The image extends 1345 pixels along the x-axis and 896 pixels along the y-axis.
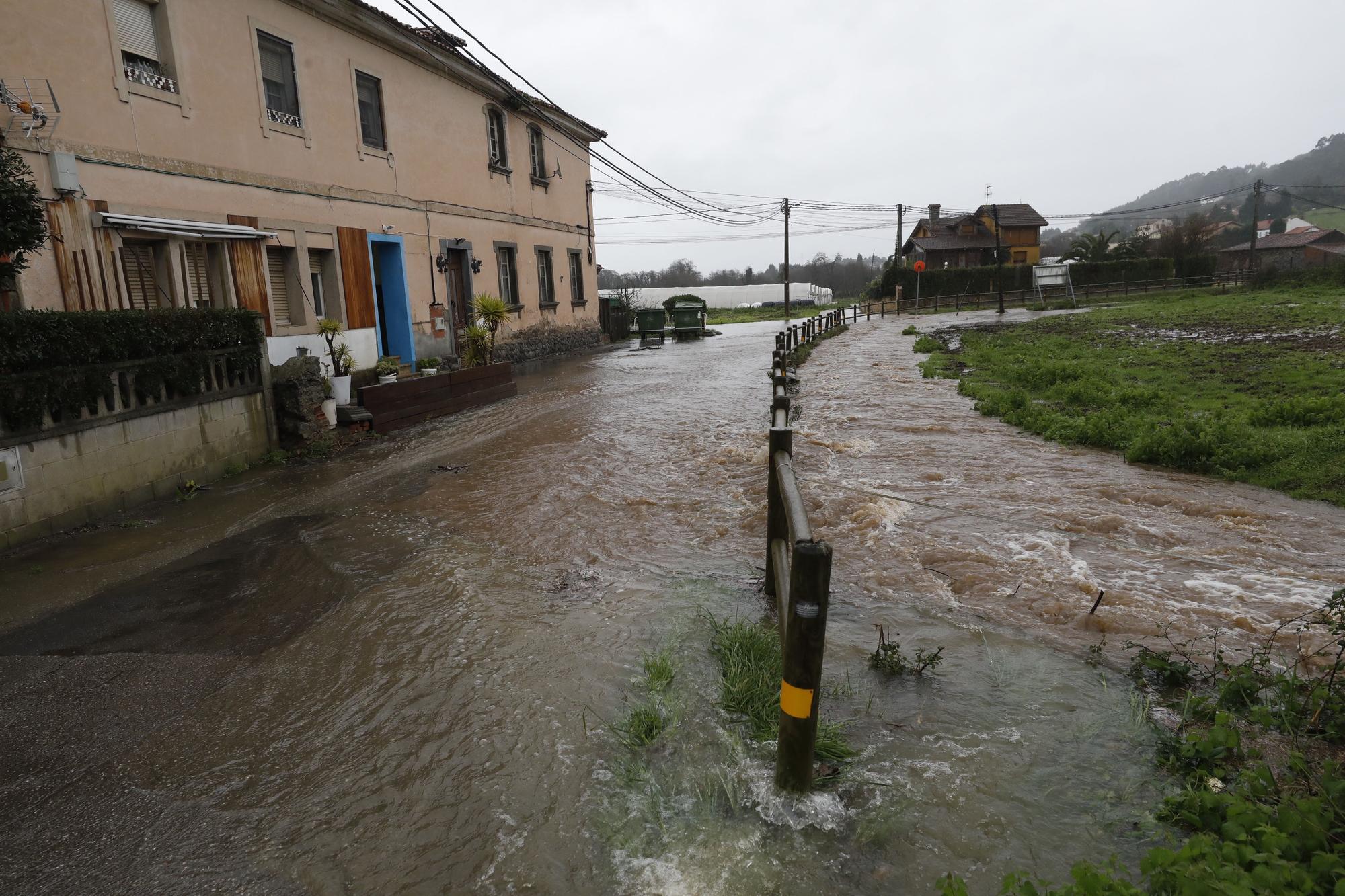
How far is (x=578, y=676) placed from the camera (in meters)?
4.24

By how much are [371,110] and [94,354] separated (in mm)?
9557

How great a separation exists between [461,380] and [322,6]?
6.86 metres

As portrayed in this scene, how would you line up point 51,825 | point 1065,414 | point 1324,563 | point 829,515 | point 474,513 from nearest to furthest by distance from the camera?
point 51,825
point 1324,563
point 829,515
point 474,513
point 1065,414

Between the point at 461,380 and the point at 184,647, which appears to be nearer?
the point at 184,647

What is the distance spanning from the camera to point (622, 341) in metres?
30.6

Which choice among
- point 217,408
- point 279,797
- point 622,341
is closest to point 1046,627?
point 279,797

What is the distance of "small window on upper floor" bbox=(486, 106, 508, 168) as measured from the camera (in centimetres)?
1955

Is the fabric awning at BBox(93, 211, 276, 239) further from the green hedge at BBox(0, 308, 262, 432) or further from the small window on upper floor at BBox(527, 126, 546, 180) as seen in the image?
the small window on upper floor at BBox(527, 126, 546, 180)

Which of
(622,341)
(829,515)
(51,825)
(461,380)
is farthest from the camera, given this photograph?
(622,341)

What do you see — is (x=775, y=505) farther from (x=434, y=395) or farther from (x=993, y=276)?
(x=993, y=276)

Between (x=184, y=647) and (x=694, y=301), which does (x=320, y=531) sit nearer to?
(x=184, y=647)

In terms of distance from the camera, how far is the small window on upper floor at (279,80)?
39.3 ft

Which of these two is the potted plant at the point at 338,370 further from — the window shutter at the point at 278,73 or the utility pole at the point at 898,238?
the utility pole at the point at 898,238

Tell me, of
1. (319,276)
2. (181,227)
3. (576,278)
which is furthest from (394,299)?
(576,278)
